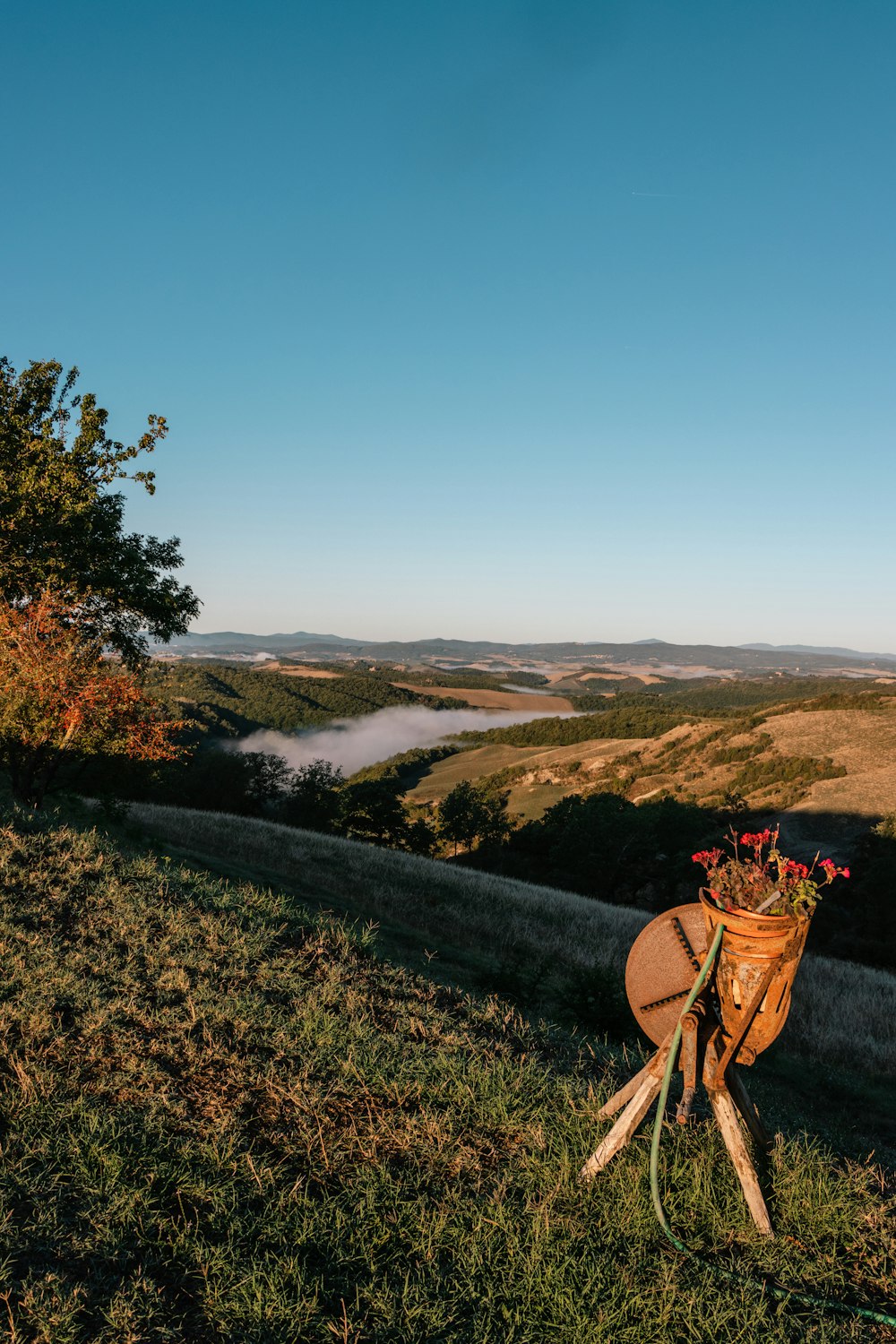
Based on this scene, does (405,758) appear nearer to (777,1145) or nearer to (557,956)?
(557,956)

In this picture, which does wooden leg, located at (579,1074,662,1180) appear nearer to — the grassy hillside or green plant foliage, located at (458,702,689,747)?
the grassy hillside

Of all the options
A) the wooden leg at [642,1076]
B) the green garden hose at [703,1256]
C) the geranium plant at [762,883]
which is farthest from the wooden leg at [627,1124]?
the geranium plant at [762,883]

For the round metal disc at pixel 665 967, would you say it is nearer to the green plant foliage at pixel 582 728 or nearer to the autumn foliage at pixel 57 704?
the autumn foliage at pixel 57 704


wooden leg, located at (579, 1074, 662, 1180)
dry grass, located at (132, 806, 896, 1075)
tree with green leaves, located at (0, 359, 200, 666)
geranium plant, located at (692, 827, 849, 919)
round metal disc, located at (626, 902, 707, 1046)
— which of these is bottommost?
dry grass, located at (132, 806, 896, 1075)

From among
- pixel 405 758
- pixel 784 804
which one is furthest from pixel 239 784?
pixel 405 758

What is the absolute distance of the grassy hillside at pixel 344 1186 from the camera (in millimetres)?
3777

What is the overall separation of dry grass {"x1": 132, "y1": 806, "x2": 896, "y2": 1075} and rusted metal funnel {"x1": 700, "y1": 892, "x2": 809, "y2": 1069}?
7720 millimetres

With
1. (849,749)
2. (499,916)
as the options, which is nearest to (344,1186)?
(499,916)

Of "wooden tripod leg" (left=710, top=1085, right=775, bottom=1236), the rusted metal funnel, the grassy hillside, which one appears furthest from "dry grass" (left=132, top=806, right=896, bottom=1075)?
the rusted metal funnel

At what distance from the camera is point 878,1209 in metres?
4.55

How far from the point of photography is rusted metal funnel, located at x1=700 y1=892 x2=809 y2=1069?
3.93 meters

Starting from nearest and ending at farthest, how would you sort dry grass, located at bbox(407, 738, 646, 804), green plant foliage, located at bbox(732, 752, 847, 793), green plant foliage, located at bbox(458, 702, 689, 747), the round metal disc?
1. the round metal disc
2. green plant foliage, located at bbox(732, 752, 847, 793)
3. dry grass, located at bbox(407, 738, 646, 804)
4. green plant foliage, located at bbox(458, 702, 689, 747)

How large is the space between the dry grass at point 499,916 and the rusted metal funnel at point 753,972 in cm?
772

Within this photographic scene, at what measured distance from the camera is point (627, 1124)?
175 inches
